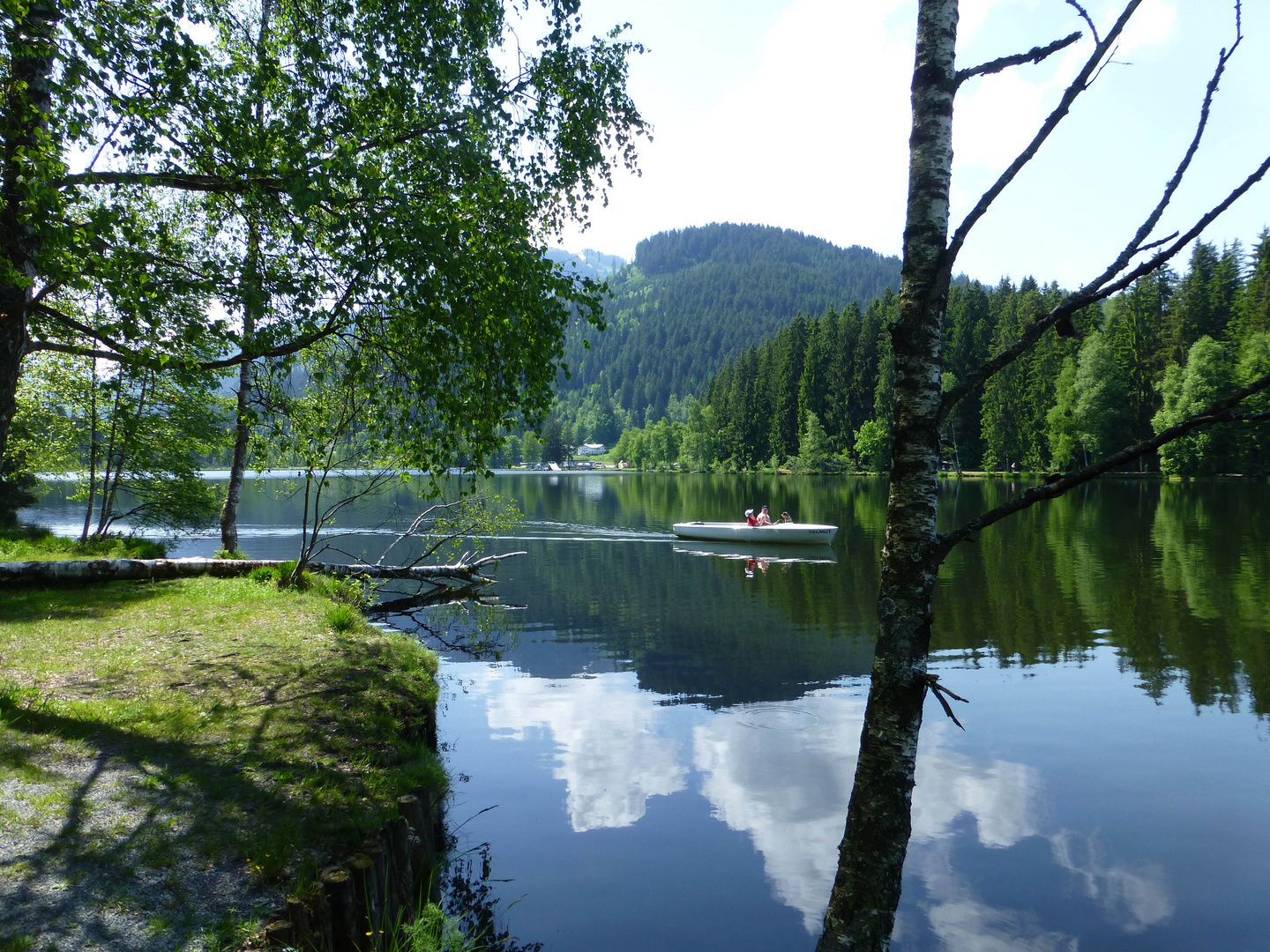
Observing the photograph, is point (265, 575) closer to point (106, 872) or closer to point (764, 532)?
point (106, 872)

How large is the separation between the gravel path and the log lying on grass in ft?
29.9

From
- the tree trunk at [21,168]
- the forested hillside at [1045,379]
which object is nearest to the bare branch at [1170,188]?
the tree trunk at [21,168]

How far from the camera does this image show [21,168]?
621 centimetres

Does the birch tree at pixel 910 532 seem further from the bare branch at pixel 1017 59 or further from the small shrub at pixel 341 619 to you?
the small shrub at pixel 341 619

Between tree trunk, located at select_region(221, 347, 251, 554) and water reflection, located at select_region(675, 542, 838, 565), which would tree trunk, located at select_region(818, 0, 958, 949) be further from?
water reflection, located at select_region(675, 542, 838, 565)

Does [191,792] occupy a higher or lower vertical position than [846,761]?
higher

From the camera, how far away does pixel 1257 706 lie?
11.9 meters

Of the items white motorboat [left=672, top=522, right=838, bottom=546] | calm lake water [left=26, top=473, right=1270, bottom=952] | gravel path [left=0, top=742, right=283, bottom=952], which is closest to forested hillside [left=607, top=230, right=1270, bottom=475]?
white motorboat [left=672, top=522, right=838, bottom=546]

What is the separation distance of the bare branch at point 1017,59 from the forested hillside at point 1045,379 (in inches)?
2040

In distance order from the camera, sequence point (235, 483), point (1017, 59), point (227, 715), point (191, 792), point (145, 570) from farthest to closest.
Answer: point (235, 483), point (145, 570), point (227, 715), point (191, 792), point (1017, 59)

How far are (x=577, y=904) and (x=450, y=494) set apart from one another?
43.6m

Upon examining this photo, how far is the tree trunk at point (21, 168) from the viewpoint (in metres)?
6.07

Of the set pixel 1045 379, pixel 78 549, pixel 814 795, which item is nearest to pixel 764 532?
pixel 814 795

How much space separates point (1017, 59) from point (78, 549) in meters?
19.2
